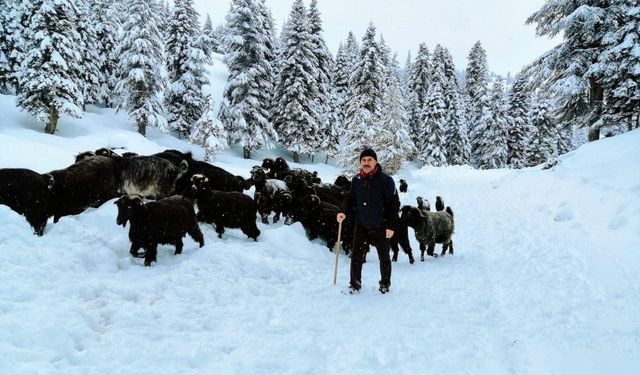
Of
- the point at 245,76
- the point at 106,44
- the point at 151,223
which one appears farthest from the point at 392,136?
the point at 106,44

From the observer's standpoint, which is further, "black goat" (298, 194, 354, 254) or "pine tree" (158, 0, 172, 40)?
"pine tree" (158, 0, 172, 40)

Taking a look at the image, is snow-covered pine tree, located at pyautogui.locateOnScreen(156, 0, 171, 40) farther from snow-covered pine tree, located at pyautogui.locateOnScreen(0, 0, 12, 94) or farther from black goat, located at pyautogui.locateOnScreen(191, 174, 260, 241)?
black goat, located at pyautogui.locateOnScreen(191, 174, 260, 241)

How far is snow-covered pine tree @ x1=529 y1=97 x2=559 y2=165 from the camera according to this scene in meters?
52.1

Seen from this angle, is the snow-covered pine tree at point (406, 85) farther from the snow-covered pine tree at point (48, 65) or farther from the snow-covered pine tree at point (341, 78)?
the snow-covered pine tree at point (48, 65)

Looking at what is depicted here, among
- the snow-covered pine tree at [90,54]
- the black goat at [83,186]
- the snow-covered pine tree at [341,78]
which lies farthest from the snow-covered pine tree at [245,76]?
the black goat at [83,186]

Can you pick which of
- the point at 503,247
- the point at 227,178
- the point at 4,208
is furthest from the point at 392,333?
the point at 227,178

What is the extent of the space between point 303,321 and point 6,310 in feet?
10.3

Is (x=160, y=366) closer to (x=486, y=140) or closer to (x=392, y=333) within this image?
(x=392, y=333)

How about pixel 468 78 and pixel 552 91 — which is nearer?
pixel 552 91

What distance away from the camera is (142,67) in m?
36.2

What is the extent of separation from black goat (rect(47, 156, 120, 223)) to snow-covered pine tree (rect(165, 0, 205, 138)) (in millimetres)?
33702

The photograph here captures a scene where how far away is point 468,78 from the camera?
2655 inches

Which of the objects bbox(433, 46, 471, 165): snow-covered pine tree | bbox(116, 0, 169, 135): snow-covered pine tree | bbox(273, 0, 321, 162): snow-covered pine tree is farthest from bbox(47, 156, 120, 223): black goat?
bbox(433, 46, 471, 165): snow-covered pine tree

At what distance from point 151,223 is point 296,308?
9.16 ft
